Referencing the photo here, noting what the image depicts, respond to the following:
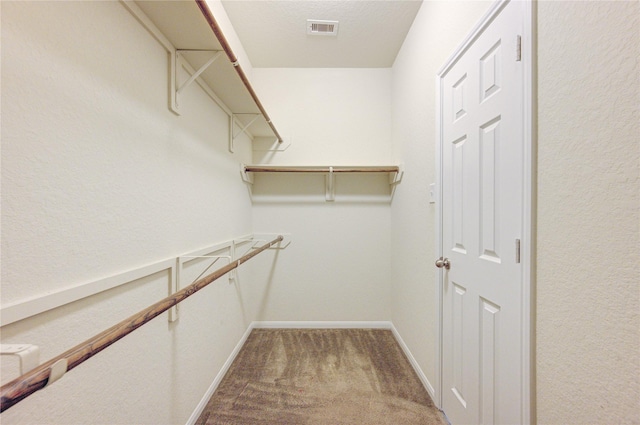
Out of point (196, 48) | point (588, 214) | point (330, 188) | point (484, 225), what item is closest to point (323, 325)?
point (330, 188)

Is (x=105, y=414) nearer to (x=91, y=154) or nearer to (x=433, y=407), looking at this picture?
(x=91, y=154)

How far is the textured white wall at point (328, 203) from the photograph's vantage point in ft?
8.54

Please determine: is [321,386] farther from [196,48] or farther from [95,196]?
[196,48]

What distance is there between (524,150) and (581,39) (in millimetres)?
315

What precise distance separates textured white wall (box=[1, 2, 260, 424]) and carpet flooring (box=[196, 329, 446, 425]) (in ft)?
1.27

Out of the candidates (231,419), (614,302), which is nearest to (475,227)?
(614,302)

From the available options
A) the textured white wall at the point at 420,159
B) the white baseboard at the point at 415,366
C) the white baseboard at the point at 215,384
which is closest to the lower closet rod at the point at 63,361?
the white baseboard at the point at 215,384

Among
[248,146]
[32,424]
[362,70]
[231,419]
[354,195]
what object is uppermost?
[362,70]

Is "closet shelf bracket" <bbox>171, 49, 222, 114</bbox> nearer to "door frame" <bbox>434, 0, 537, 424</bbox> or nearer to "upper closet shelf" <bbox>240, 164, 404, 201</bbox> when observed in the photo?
"upper closet shelf" <bbox>240, 164, 404, 201</bbox>

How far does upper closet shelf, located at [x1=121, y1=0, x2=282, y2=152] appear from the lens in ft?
3.07

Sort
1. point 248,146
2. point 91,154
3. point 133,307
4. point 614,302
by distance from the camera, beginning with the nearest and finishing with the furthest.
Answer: point 614,302, point 91,154, point 133,307, point 248,146

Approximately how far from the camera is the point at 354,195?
2.62 metres

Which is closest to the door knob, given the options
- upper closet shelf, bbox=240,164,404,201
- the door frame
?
the door frame

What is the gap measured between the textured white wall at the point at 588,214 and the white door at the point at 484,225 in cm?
10
